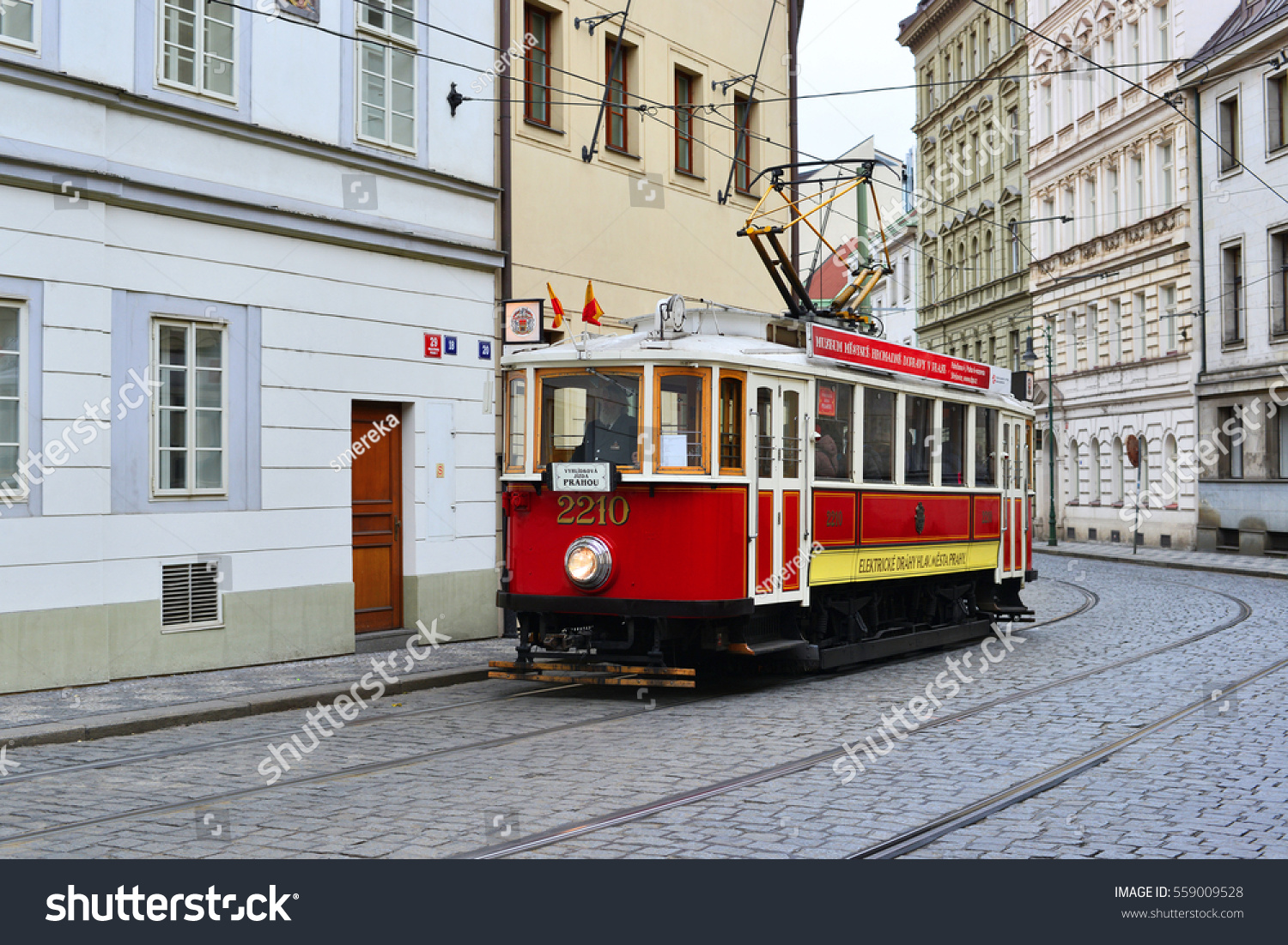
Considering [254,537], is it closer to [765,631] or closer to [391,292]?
[391,292]

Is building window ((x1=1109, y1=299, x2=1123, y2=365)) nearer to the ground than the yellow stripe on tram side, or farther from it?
farther from it

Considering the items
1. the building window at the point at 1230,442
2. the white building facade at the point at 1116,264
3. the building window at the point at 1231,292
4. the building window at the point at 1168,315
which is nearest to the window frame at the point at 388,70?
the white building facade at the point at 1116,264

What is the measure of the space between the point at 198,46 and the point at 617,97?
7231 mm

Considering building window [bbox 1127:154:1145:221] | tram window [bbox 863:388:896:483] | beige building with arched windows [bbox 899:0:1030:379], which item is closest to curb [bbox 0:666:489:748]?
tram window [bbox 863:388:896:483]

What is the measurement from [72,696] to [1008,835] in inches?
297

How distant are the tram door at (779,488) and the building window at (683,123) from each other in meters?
9.19

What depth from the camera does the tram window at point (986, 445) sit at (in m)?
15.6

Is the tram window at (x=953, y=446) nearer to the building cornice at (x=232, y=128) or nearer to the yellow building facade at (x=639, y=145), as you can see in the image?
the yellow building facade at (x=639, y=145)

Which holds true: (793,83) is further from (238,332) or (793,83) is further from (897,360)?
(238,332)

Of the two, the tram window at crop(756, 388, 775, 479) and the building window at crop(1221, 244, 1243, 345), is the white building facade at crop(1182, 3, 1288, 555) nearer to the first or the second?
the building window at crop(1221, 244, 1243, 345)

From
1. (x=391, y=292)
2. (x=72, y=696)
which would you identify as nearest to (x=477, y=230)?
(x=391, y=292)

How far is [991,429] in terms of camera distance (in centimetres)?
1600

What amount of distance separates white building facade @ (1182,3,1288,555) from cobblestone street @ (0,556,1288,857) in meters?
23.3

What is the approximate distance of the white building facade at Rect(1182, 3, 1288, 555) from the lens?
112 feet
